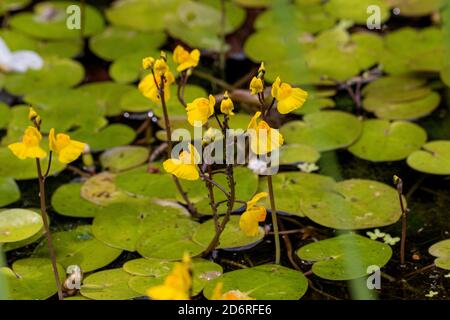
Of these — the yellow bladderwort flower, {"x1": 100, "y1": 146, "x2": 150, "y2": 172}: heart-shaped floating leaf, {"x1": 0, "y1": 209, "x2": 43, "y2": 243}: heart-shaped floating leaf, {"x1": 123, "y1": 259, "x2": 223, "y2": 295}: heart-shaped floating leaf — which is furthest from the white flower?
the yellow bladderwort flower

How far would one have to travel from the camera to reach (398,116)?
2.21 meters

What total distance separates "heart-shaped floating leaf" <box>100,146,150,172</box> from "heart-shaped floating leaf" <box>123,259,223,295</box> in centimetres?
38

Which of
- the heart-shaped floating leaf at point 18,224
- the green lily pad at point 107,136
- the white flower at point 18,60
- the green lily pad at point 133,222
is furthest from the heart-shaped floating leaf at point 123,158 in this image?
the white flower at point 18,60

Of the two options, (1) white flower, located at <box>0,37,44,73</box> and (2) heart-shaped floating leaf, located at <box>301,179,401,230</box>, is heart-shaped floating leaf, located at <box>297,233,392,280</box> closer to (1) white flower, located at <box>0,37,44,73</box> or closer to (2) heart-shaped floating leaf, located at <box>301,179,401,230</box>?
(2) heart-shaped floating leaf, located at <box>301,179,401,230</box>

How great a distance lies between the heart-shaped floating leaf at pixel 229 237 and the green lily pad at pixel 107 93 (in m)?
0.59

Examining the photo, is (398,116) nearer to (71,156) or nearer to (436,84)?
(436,84)

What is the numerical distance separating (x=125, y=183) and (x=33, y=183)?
239 mm

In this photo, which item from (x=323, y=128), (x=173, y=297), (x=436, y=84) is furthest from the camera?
(x=436, y=84)

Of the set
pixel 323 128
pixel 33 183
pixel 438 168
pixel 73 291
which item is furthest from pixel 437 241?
pixel 33 183

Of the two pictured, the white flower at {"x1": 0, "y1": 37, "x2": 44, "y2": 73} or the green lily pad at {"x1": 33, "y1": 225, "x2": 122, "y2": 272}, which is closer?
the green lily pad at {"x1": 33, "y1": 225, "x2": 122, "y2": 272}

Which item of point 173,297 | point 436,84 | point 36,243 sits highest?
point 173,297

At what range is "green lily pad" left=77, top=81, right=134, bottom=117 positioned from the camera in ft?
7.59

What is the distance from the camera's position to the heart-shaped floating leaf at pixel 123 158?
6.86ft

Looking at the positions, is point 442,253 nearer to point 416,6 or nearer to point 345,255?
point 345,255
